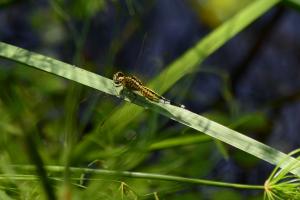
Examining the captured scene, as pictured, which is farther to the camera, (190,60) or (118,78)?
(190,60)

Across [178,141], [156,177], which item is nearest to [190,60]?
[178,141]

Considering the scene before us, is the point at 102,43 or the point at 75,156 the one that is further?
the point at 102,43

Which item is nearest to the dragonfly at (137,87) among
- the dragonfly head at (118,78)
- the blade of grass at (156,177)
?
the dragonfly head at (118,78)

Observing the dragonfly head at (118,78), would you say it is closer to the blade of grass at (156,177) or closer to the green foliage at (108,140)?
the green foliage at (108,140)

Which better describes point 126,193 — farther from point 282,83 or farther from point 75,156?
point 282,83

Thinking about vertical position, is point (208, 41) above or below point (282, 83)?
below

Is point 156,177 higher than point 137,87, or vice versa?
point 137,87

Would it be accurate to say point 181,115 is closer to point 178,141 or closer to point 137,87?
point 137,87

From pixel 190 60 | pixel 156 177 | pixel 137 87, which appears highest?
pixel 190 60

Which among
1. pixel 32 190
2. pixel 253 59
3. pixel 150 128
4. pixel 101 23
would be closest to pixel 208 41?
pixel 150 128
